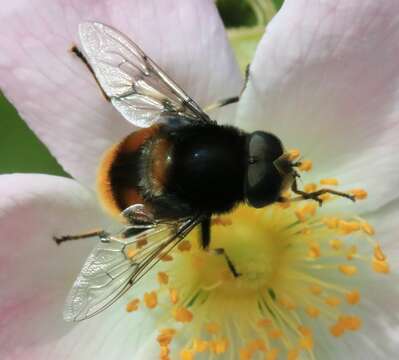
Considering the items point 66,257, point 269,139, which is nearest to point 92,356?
point 66,257

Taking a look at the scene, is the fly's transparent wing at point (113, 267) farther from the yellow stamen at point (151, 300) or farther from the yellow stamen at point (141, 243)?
the yellow stamen at point (151, 300)

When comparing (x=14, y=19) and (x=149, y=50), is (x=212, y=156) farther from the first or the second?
(x=14, y=19)

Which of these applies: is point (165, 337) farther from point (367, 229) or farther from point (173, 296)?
point (367, 229)

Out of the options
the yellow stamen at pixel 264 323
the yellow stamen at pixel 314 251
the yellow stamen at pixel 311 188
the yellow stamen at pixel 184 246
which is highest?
the yellow stamen at pixel 184 246

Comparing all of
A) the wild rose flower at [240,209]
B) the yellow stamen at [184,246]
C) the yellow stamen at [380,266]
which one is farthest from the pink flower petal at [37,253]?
the yellow stamen at [380,266]

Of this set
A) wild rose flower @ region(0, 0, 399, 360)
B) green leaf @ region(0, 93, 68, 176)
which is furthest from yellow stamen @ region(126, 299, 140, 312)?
green leaf @ region(0, 93, 68, 176)
